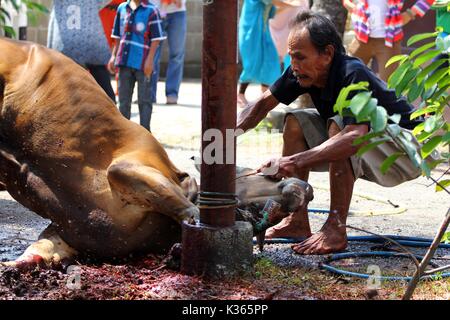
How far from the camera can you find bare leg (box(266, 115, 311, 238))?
5703mm

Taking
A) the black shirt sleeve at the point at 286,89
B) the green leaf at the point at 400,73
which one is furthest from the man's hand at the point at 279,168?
the green leaf at the point at 400,73

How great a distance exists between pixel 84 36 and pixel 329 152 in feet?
17.2

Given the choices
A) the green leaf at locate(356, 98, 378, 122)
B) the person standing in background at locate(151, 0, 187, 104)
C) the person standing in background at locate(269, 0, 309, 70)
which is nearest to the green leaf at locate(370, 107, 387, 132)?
the green leaf at locate(356, 98, 378, 122)

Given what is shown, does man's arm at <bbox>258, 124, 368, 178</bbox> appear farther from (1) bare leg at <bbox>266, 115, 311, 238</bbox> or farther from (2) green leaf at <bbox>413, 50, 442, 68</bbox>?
(2) green leaf at <bbox>413, 50, 442, 68</bbox>

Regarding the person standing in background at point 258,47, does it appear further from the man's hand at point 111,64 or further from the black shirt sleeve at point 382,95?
the black shirt sleeve at point 382,95

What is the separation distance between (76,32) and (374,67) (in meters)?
5.17

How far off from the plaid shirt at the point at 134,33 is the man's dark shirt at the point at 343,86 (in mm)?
4049

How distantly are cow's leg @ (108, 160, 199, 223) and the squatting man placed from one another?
Answer: 54cm

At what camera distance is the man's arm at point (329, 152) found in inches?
200

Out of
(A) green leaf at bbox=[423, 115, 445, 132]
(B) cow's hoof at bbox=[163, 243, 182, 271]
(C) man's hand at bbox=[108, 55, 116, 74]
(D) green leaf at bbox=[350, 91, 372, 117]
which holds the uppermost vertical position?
(D) green leaf at bbox=[350, 91, 372, 117]

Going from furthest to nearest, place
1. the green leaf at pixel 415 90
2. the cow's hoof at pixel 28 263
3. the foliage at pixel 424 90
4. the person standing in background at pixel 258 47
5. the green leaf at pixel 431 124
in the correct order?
the person standing in background at pixel 258 47
the cow's hoof at pixel 28 263
the green leaf at pixel 415 90
the green leaf at pixel 431 124
the foliage at pixel 424 90

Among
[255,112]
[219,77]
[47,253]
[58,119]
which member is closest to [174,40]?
[255,112]

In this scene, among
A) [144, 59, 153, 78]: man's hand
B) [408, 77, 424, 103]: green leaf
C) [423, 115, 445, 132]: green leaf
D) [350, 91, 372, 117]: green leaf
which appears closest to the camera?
[350, 91, 372, 117]: green leaf
